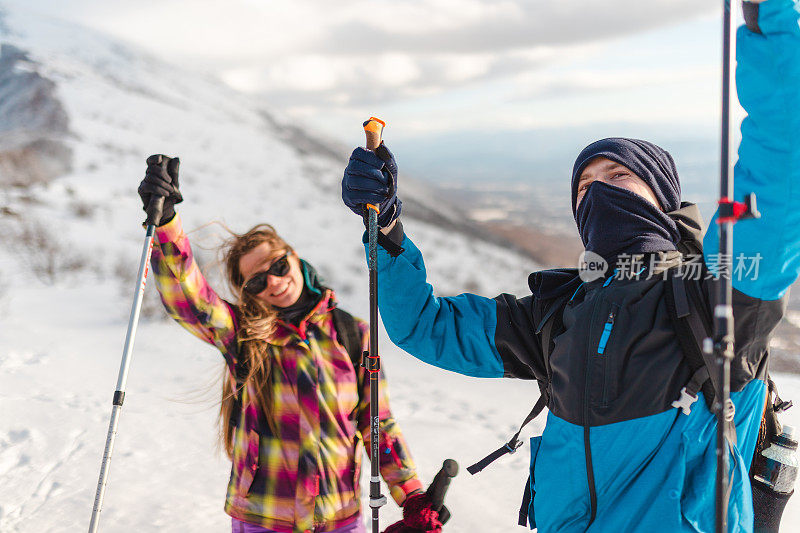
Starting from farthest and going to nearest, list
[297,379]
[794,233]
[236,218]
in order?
[236,218]
[297,379]
[794,233]

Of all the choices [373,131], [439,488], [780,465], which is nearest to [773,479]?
[780,465]

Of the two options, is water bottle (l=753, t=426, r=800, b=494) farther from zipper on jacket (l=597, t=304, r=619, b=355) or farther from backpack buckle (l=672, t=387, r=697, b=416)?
zipper on jacket (l=597, t=304, r=619, b=355)

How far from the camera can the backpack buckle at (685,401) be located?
141cm

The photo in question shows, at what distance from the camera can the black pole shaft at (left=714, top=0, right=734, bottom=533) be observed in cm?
123

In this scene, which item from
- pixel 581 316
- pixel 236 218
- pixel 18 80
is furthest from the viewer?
pixel 18 80

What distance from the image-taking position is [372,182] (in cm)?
178

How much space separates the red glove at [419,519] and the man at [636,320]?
46 centimetres

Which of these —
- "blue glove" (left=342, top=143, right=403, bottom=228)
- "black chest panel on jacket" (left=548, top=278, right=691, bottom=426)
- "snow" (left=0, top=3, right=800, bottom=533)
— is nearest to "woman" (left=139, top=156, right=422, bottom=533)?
"snow" (left=0, top=3, right=800, bottom=533)

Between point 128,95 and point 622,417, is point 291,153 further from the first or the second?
point 622,417

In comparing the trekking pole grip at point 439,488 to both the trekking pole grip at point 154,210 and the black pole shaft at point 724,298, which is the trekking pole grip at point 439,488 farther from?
the trekking pole grip at point 154,210

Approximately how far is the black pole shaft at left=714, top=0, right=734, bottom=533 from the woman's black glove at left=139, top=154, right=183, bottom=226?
6.46ft

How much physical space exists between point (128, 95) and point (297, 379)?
38.7 m

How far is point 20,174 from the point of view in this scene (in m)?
15.6

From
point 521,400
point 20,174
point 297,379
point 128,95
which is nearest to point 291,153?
point 128,95
